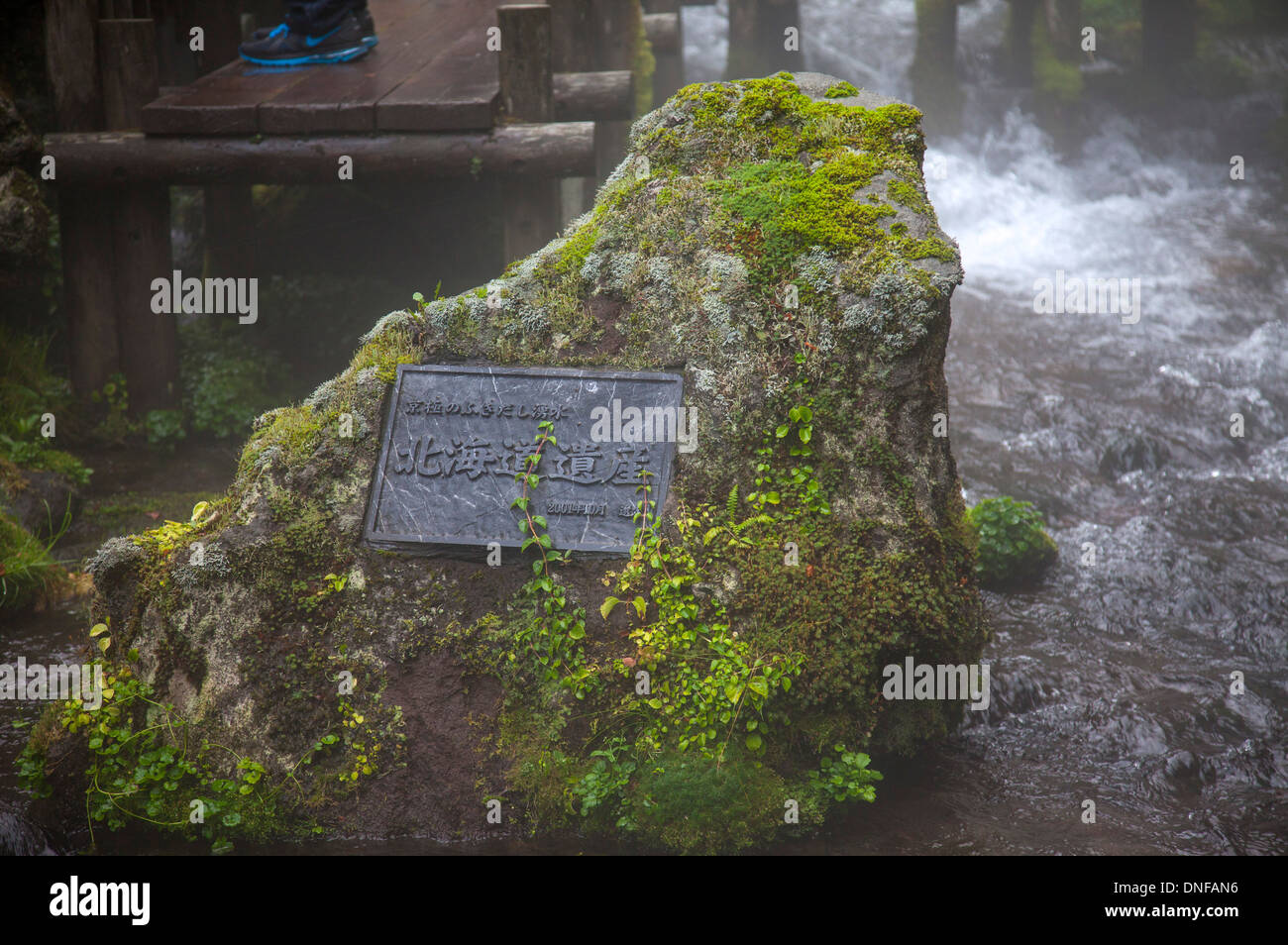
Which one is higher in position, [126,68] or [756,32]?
[756,32]

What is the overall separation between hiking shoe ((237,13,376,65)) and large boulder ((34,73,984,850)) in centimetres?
461

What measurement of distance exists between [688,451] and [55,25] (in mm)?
6317

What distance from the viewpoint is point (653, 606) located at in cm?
439

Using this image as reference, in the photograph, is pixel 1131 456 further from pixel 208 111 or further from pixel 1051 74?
pixel 1051 74

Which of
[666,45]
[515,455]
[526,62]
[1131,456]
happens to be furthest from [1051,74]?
[515,455]

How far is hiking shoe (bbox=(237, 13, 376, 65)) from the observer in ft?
26.8

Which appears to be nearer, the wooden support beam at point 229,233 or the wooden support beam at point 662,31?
the wooden support beam at point 229,233

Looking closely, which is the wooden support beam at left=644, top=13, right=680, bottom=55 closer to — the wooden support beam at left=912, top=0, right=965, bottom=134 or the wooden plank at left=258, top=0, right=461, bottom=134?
the wooden plank at left=258, top=0, right=461, bottom=134

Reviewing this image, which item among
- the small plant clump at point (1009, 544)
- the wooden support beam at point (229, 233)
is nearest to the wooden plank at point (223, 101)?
the wooden support beam at point (229, 233)

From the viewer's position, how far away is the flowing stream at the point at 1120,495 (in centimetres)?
453

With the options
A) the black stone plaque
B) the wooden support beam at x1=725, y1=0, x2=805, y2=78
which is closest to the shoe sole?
the black stone plaque

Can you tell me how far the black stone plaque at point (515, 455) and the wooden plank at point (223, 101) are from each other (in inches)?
145

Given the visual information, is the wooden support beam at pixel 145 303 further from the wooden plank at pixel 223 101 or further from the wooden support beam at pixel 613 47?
the wooden support beam at pixel 613 47

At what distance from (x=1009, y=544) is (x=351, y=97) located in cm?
554
